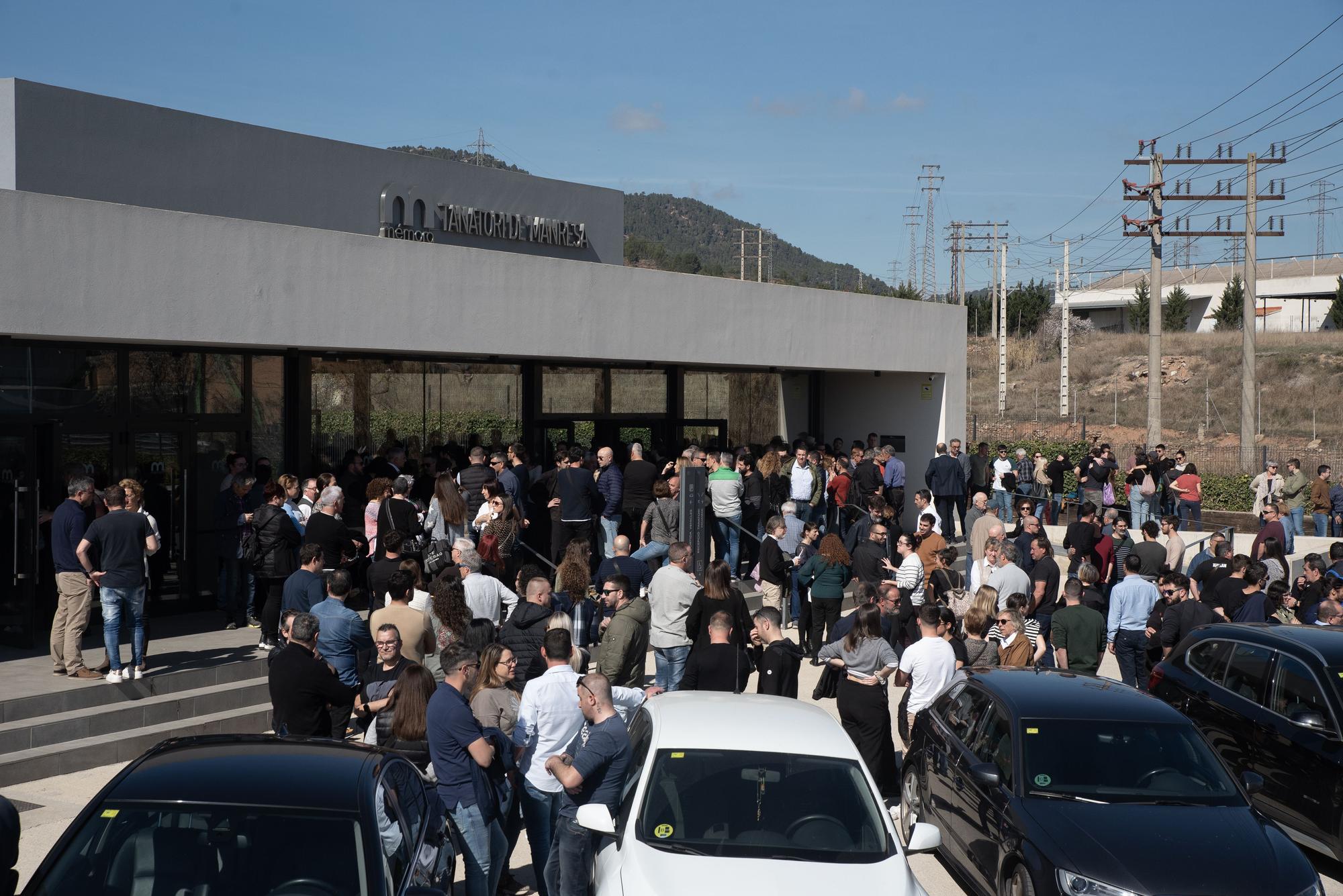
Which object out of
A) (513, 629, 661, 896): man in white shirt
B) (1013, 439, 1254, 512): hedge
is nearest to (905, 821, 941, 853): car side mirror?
(513, 629, 661, 896): man in white shirt

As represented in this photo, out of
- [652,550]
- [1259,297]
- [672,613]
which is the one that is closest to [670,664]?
[672,613]

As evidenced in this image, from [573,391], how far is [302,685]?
1199cm

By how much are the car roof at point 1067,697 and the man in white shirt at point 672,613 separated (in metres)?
2.99

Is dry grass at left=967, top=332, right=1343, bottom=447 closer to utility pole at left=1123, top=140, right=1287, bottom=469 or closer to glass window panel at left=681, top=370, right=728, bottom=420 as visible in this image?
utility pole at left=1123, top=140, right=1287, bottom=469

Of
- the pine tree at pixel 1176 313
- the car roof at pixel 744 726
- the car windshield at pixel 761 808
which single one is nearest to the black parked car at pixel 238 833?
the car windshield at pixel 761 808

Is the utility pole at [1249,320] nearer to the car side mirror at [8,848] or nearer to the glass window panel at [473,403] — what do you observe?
the glass window panel at [473,403]

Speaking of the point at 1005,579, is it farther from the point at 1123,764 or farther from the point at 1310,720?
the point at 1123,764

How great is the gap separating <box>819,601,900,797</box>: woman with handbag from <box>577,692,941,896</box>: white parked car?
7.68ft

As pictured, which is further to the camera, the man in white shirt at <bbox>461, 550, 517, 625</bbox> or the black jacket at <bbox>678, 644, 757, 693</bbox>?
the man in white shirt at <bbox>461, 550, 517, 625</bbox>

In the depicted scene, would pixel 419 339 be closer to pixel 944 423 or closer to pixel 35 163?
pixel 35 163

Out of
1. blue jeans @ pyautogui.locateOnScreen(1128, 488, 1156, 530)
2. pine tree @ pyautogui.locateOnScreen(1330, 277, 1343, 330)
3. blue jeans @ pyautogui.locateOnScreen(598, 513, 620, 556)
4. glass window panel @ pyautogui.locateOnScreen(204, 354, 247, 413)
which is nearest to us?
glass window panel @ pyautogui.locateOnScreen(204, 354, 247, 413)

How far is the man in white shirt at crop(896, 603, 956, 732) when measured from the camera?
966cm

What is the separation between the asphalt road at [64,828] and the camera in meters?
8.01

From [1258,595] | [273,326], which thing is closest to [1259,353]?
[1258,595]
